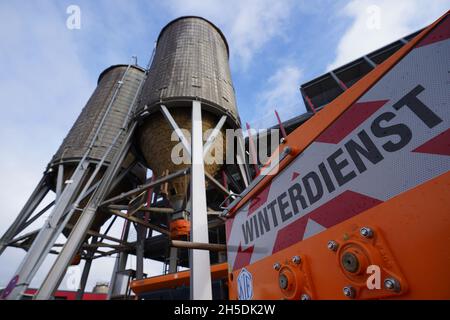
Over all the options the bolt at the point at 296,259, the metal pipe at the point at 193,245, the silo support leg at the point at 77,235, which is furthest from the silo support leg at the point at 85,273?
the bolt at the point at 296,259

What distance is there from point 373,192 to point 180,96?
7.55 m

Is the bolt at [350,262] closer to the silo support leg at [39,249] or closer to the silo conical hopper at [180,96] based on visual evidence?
the silo conical hopper at [180,96]

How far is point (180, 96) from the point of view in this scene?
26.7ft

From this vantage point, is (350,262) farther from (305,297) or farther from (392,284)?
(305,297)

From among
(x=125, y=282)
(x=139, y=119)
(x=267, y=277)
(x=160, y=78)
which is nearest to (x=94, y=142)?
(x=139, y=119)

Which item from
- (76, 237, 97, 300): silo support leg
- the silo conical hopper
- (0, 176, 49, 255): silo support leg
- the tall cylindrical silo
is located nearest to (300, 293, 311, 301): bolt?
the silo conical hopper

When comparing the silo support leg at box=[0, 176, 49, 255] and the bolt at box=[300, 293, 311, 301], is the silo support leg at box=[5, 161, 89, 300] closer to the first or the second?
the silo support leg at box=[0, 176, 49, 255]

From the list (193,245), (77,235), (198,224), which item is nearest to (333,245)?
(193,245)

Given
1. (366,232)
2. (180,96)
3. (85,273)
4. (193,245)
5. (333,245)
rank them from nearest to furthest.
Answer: (366,232) → (333,245) → (193,245) → (180,96) → (85,273)

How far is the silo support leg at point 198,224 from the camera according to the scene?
4.80 m

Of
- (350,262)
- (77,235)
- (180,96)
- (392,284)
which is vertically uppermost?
(180,96)

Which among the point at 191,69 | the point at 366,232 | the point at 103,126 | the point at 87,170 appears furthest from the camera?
the point at 103,126

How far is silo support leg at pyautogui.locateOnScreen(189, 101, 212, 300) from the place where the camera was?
480 centimetres

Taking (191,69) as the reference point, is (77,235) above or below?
below
